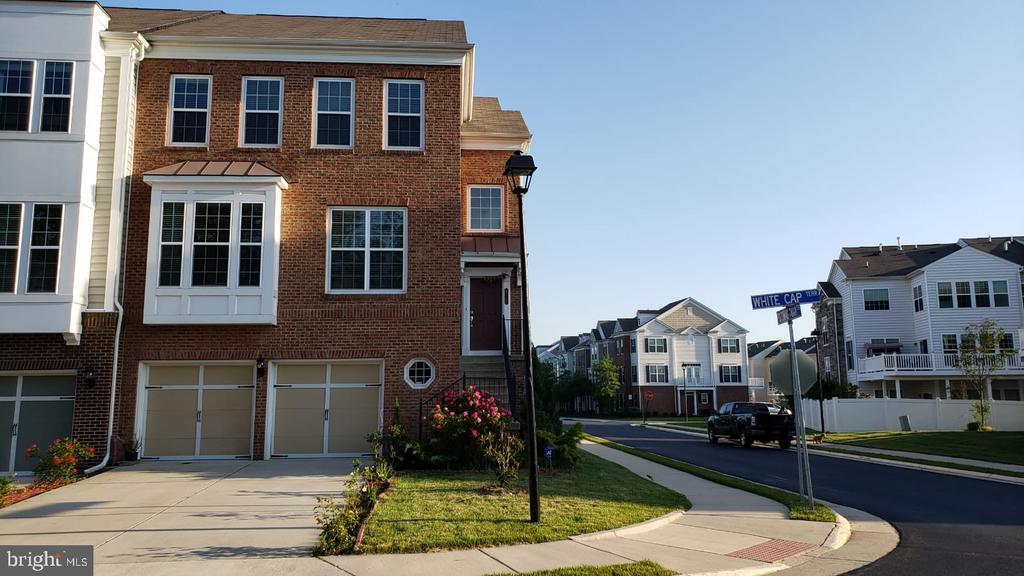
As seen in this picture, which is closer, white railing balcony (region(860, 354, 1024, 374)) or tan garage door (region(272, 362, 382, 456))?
tan garage door (region(272, 362, 382, 456))

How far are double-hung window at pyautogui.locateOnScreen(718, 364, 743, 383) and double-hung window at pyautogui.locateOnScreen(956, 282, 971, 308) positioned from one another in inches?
1008

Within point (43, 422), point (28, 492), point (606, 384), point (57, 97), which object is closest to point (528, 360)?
point (28, 492)

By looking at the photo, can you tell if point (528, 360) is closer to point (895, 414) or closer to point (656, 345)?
point (895, 414)

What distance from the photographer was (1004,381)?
39.5 meters

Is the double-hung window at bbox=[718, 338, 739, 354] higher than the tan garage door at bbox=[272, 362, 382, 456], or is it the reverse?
the double-hung window at bbox=[718, 338, 739, 354]

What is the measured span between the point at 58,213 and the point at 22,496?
622 cm

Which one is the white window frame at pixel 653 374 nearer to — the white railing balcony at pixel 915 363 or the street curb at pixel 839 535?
the white railing balcony at pixel 915 363

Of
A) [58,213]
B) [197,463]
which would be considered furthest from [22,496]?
[58,213]

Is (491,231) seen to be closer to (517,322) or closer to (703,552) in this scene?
(517,322)

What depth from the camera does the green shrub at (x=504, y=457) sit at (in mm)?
11508

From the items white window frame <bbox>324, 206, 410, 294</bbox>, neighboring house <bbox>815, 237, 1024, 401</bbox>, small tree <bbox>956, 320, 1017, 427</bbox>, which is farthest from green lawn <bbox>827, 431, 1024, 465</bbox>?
white window frame <bbox>324, 206, 410, 294</bbox>

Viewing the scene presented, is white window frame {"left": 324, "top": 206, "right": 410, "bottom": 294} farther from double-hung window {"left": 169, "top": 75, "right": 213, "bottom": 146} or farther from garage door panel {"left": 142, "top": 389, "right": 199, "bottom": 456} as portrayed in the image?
garage door panel {"left": 142, "top": 389, "right": 199, "bottom": 456}

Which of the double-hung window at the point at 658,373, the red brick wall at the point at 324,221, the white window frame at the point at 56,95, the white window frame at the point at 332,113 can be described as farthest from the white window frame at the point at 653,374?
the white window frame at the point at 56,95

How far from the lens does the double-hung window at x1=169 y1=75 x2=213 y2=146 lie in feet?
54.1
